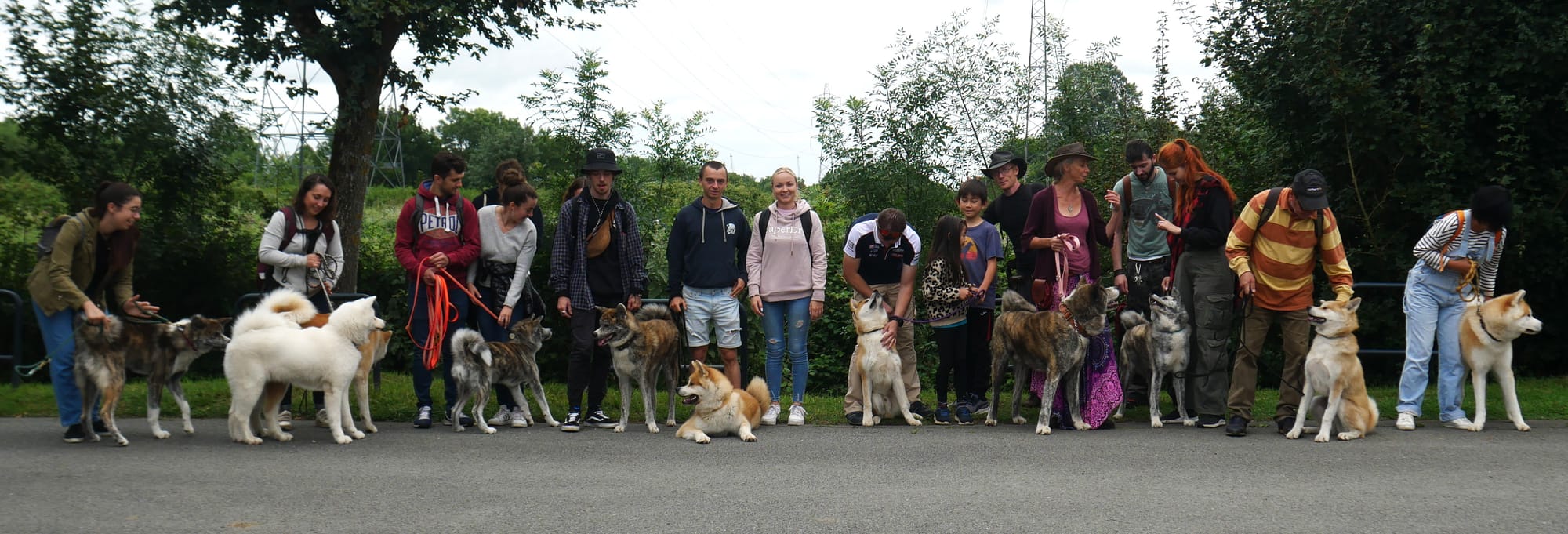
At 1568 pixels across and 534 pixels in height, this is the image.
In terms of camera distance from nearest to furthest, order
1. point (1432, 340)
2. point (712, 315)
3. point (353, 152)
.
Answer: point (1432, 340)
point (712, 315)
point (353, 152)

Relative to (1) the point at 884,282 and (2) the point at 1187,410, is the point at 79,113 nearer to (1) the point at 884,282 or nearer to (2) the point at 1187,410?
(1) the point at 884,282

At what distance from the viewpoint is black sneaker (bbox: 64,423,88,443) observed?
288 inches

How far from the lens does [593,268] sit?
847 cm

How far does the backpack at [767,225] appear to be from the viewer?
855cm

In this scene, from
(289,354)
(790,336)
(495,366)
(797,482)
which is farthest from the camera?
(790,336)

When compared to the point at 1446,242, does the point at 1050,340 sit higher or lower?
lower

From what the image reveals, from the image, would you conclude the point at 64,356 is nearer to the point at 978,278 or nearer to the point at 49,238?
the point at 49,238

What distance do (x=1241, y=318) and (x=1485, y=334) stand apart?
5.70 feet

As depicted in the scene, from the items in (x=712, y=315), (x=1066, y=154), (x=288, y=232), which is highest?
(x=1066, y=154)

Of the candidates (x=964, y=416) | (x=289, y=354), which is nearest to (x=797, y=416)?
(x=964, y=416)

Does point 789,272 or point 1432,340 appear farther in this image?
point 789,272

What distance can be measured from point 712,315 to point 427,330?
2289 mm

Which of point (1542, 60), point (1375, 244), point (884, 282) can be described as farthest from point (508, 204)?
point (1542, 60)

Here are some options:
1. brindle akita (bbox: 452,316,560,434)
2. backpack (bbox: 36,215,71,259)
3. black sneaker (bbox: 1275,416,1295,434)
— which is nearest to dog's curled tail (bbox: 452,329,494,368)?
brindle akita (bbox: 452,316,560,434)
